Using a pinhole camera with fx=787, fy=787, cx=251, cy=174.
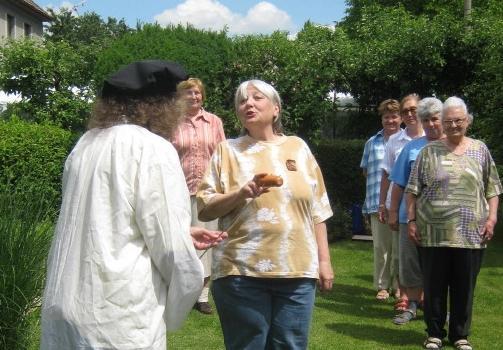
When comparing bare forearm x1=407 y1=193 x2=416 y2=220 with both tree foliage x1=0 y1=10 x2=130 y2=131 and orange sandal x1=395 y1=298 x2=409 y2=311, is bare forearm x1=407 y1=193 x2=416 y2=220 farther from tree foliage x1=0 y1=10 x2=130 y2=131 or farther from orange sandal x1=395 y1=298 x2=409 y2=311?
tree foliage x1=0 y1=10 x2=130 y2=131

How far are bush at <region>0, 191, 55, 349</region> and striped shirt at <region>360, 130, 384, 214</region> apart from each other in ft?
12.4

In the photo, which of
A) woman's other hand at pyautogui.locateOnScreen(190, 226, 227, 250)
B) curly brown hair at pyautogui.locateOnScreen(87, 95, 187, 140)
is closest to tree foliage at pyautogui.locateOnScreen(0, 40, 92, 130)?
woman's other hand at pyautogui.locateOnScreen(190, 226, 227, 250)

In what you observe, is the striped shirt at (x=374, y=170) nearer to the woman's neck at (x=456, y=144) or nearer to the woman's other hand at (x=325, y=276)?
the woman's neck at (x=456, y=144)

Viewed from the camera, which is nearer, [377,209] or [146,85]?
[146,85]

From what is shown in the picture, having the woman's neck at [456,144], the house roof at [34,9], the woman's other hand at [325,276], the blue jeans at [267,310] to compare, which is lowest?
the blue jeans at [267,310]

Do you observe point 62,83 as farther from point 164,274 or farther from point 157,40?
point 164,274

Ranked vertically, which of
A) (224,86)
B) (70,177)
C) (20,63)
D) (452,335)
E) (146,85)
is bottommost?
(452,335)

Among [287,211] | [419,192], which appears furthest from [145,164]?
[419,192]

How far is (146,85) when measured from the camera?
2.92 m

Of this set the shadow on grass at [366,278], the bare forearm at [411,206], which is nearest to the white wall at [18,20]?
the shadow on grass at [366,278]

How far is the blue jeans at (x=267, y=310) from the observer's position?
3.79 meters

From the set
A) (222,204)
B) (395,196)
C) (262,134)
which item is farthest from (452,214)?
(222,204)

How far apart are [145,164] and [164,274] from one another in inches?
16.0

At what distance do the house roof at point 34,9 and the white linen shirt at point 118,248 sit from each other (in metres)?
43.0
